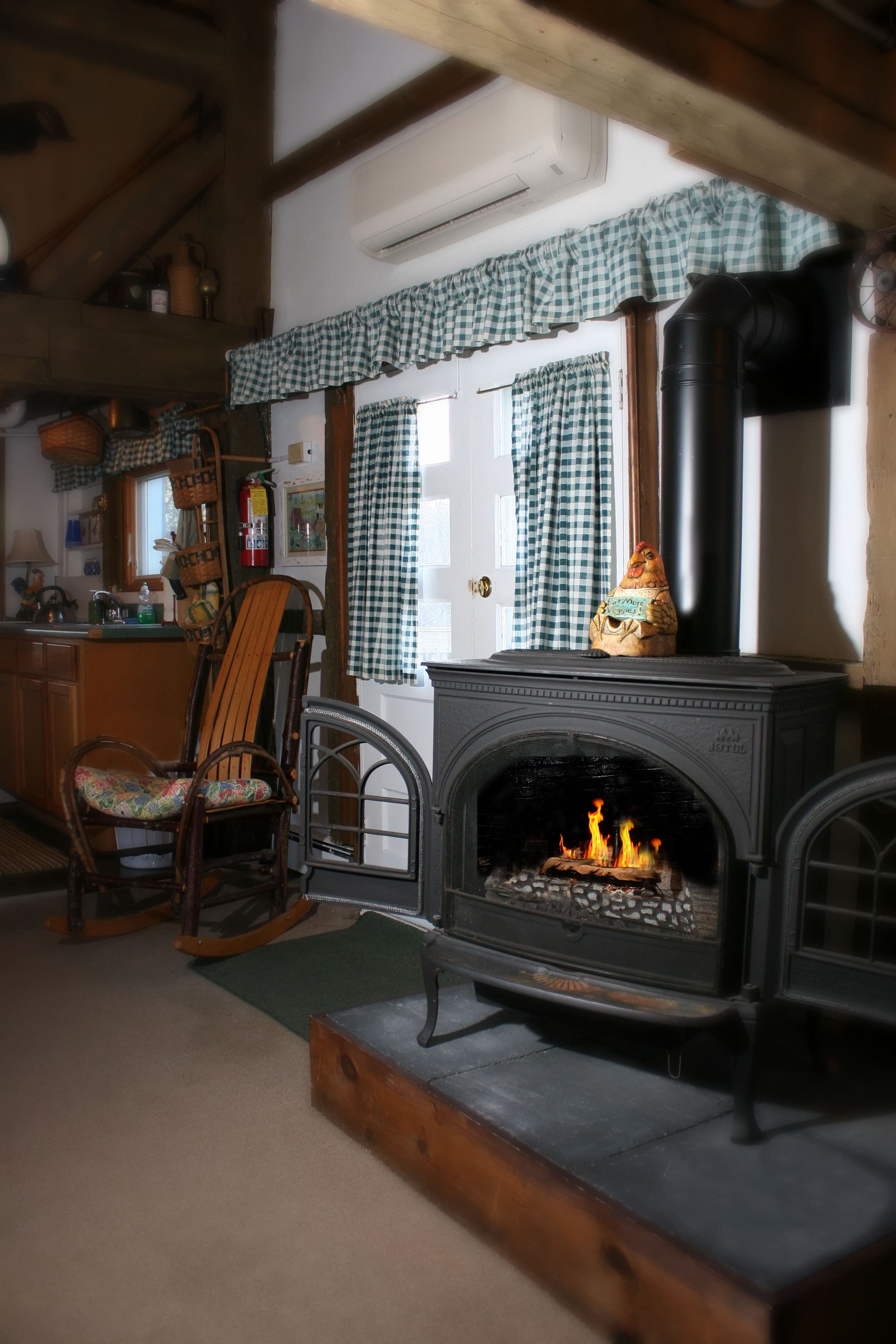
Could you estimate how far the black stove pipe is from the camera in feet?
6.92

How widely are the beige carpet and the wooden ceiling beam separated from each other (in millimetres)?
1848

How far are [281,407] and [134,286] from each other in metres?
0.77

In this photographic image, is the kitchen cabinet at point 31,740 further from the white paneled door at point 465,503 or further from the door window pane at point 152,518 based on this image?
the white paneled door at point 465,503

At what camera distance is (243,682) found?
12.1 feet

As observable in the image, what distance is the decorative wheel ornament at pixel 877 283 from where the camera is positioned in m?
2.09

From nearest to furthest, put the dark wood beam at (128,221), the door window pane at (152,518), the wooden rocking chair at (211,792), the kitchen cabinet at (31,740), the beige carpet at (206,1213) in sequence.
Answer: the beige carpet at (206,1213), the wooden rocking chair at (211,792), the dark wood beam at (128,221), the kitchen cabinet at (31,740), the door window pane at (152,518)

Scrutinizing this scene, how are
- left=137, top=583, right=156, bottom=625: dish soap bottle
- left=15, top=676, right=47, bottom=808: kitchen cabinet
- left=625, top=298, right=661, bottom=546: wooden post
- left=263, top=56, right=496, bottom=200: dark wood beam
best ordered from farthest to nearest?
left=137, top=583, right=156, bottom=625: dish soap bottle → left=15, top=676, right=47, bottom=808: kitchen cabinet → left=263, top=56, right=496, bottom=200: dark wood beam → left=625, top=298, right=661, bottom=546: wooden post

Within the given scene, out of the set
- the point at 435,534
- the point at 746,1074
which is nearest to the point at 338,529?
the point at 435,534

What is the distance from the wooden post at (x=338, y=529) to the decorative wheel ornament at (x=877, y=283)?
6.87 feet

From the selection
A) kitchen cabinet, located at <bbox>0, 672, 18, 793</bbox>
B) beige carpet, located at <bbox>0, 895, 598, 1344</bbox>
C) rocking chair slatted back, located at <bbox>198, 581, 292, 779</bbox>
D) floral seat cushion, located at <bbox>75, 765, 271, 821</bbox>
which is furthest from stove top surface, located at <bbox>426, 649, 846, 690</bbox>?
kitchen cabinet, located at <bbox>0, 672, 18, 793</bbox>

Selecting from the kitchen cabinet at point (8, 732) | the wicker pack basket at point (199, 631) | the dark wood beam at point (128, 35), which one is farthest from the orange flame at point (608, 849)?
the dark wood beam at point (128, 35)

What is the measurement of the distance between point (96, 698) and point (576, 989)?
2829mm

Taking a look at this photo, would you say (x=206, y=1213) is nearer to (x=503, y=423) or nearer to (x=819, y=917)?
(x=819, y=917)

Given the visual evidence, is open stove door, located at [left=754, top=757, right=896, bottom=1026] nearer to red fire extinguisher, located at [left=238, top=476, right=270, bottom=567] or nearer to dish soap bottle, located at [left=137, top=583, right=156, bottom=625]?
red fire extinguisher, located at [left=238, top=476, right=270, bottom=567]
